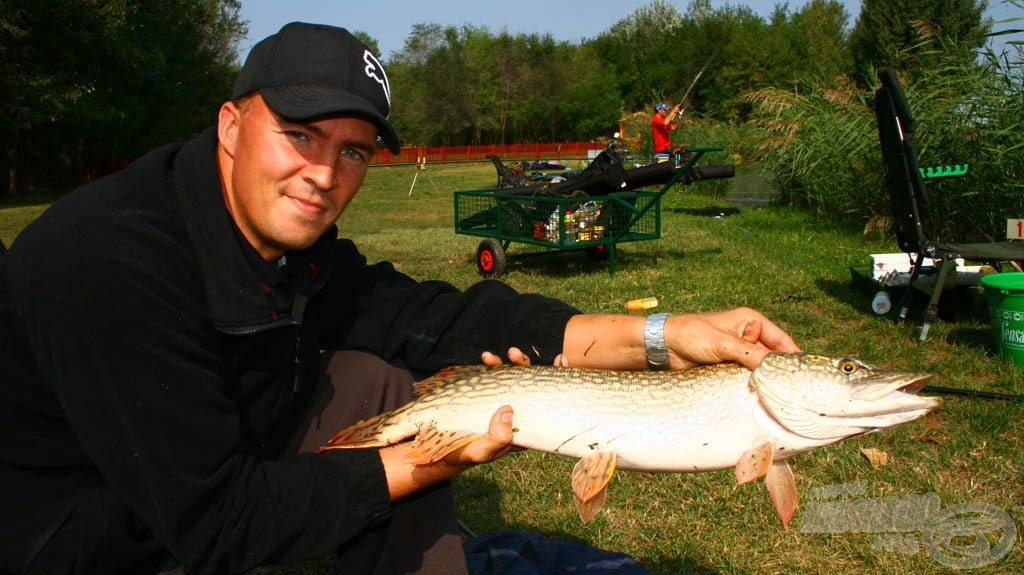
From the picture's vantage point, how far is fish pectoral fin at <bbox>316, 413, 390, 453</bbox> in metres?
2.10

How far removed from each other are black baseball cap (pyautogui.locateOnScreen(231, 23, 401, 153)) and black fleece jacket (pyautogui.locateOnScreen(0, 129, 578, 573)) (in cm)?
24

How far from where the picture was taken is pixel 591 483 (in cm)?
200

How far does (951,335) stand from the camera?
5293 mm

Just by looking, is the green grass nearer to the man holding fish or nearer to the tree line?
the man holding fish

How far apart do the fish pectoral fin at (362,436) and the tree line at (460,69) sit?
772 centimetres

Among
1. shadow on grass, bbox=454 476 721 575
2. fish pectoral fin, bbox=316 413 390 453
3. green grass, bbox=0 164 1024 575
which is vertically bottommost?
shadow on grass, bbox=454 476 721 575

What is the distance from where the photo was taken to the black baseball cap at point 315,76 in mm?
1872

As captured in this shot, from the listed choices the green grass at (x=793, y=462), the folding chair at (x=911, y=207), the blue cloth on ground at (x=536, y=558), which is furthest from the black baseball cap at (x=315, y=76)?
the folding chair at (x=911, y=207)

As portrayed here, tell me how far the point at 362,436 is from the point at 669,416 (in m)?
0.85

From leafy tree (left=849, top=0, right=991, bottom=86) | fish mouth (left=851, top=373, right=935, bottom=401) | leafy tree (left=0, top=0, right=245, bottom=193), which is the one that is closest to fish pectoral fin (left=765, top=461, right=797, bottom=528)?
fish mouth (left=851, top=373, right=935, bottom=401)

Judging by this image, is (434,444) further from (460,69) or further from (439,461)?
(460,69)

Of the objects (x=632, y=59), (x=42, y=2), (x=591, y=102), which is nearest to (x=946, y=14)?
(x=591, y=102)

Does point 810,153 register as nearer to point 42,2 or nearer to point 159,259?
point 159,259

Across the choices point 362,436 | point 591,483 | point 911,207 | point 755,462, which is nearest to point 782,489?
point 755,462
